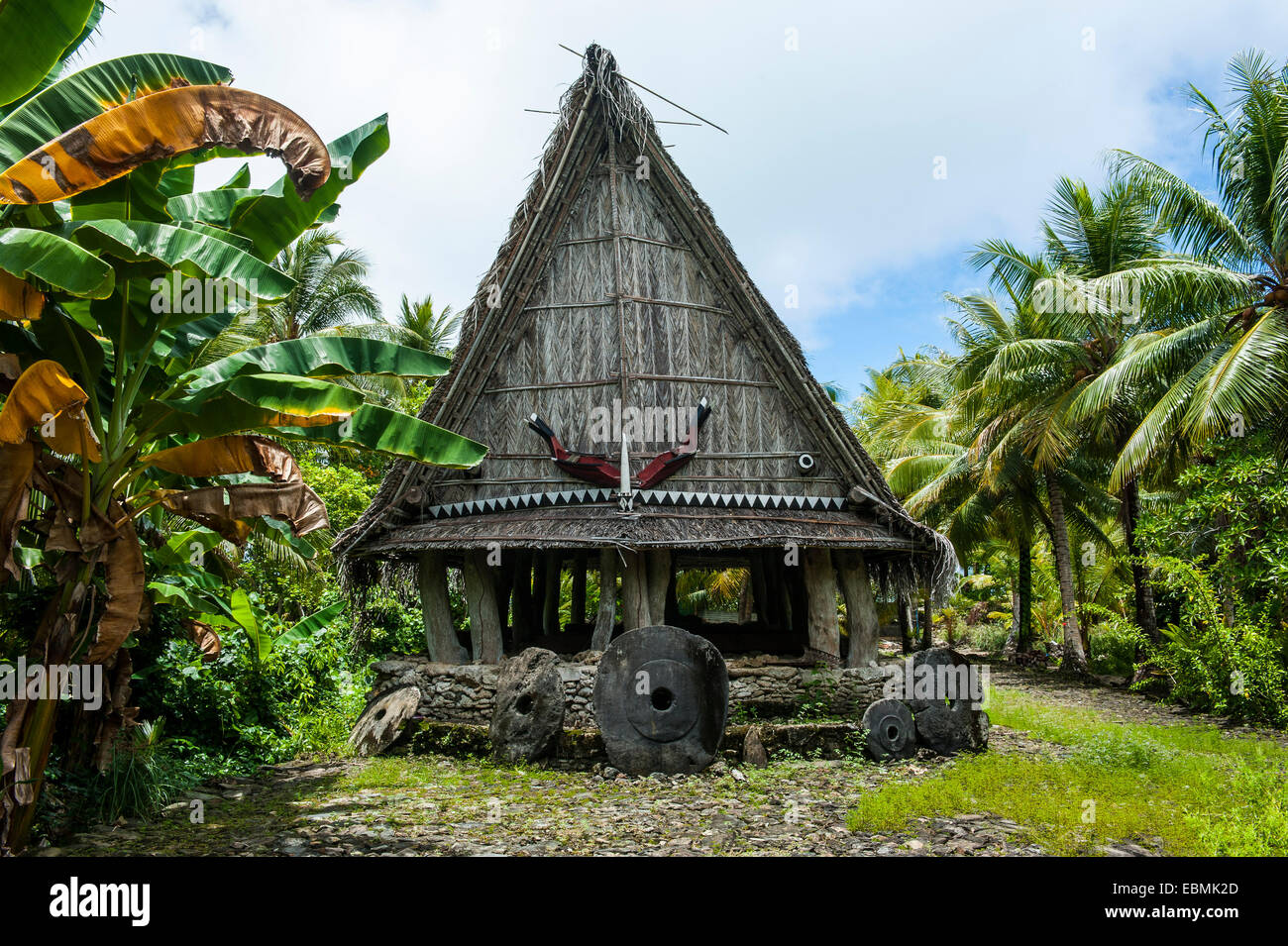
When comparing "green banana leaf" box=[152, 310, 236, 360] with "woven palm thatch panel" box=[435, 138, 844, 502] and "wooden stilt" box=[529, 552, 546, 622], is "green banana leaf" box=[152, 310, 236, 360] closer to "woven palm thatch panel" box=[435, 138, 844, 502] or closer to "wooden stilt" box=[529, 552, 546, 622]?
"woven palm thatch panel" box=[435, 138, 844, 502]

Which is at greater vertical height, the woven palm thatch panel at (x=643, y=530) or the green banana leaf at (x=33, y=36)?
the green banana leaf at (x=33, y=36)

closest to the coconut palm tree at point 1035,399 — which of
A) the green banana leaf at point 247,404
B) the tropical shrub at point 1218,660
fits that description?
the tropical shrub at point 1218,660

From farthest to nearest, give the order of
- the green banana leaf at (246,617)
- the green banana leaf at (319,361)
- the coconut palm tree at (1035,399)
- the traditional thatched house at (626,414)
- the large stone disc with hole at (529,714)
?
1. the coconut palm tree at (1035,399)
2. the traditional thatched house at (626,414)
3. the large stone disc with hole at (529,714)
4. the green banana leaf at (246,617)
5. the green banana leaf at (319,361)

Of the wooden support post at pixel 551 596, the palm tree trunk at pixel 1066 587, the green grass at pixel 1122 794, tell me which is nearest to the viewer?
the green grass at pixel 1122 794

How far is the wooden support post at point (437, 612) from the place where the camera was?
38.1ft

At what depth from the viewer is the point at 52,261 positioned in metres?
5.06

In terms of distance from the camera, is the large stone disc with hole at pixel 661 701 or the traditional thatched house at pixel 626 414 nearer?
the large stone disc with hole at pixel 661 701

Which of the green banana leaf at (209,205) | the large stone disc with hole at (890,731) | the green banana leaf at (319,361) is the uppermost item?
the green banana leaf at (209,205)

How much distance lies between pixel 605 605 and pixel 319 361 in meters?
5.21

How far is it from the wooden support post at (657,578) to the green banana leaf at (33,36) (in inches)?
284

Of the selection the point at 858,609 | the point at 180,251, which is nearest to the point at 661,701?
the point at 858,609

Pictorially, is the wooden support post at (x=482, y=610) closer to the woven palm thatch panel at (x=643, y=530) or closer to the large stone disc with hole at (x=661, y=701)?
the woven palm thatch panel at (x=643, y=530)

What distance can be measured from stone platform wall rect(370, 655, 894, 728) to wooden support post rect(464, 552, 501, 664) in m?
0.33

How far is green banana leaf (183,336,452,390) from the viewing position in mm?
6723
